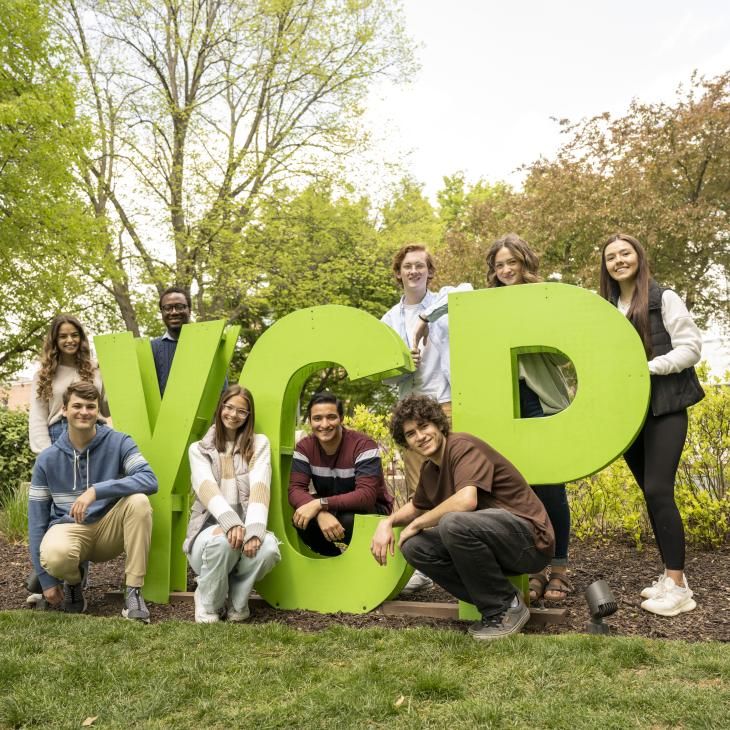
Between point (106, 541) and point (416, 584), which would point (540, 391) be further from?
point (106, 541)

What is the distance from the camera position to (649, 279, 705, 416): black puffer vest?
4.02 metres

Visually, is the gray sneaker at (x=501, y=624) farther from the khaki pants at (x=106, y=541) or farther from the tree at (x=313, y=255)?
the tree at (x=313, y=255)

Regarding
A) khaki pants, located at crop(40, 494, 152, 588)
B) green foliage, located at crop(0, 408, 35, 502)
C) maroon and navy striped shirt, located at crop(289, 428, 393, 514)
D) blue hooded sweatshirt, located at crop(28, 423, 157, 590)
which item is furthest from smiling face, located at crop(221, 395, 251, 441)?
green foliage, located at crop(0, 408, 35, 502)

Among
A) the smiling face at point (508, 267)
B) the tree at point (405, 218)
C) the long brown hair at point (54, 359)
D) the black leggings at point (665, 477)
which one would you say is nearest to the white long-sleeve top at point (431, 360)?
the smiling face at point (508, 267)

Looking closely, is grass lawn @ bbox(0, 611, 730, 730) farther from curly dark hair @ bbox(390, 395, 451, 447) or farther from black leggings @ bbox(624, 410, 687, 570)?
curly dark hair @ bbox(390, 395, 451, 447)

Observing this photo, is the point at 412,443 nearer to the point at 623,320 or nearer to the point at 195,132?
the point at 623,320

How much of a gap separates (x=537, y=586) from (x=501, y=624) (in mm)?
765

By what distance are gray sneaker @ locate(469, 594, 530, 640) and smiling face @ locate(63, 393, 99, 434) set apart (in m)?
2.77

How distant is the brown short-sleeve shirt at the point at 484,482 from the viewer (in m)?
3.77

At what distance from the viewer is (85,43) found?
18.7 m

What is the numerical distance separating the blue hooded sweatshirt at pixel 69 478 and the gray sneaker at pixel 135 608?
515 millimetres

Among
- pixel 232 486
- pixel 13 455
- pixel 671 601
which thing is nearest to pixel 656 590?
pixel 671 601

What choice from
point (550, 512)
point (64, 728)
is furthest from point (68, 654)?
point (550, 512)

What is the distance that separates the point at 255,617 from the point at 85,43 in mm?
18479
